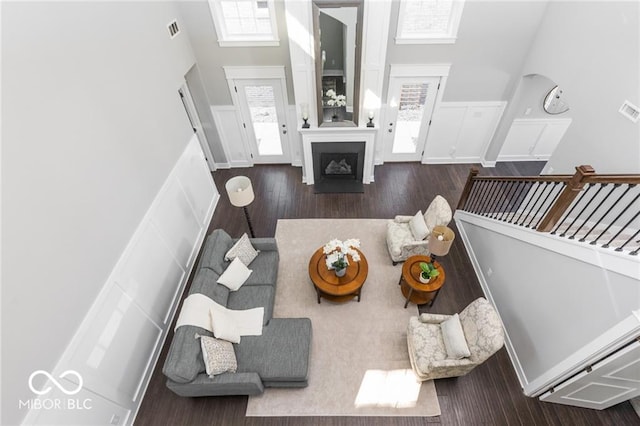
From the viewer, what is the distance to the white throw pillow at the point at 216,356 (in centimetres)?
323

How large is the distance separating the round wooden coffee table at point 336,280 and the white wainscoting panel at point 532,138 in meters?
4.94

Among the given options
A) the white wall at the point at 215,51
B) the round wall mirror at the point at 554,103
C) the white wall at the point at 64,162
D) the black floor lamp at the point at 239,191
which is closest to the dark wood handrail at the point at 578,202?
the round wall mirror at the point at 554,103

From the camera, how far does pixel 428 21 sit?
517 centimetres

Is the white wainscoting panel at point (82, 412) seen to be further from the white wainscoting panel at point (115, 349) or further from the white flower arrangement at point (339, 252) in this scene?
the white flower arrangement at point (339, 252)

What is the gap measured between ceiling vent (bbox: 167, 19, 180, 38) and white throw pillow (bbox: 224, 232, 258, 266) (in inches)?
135

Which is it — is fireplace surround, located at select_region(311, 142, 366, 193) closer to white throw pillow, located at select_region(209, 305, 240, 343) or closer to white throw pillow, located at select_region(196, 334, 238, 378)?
white throw pillow, located at select_region(209, 305, 240, 343)

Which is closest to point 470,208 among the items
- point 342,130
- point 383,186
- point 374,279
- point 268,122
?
point 383,186

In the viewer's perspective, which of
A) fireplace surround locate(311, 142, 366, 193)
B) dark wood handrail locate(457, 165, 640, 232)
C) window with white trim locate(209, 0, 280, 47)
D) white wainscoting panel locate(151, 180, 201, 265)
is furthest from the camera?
fireplace surround locate(311, 142, 366, 193)

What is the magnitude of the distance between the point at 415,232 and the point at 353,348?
2107mm


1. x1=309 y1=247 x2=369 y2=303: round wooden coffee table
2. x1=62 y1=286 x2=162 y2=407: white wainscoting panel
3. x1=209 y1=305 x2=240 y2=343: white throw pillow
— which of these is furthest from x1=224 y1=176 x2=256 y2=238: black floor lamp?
x1=62 y1=286 x2=162 y2=407: white wainscoting panel

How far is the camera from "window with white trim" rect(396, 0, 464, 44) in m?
5.00

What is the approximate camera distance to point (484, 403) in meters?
3.52

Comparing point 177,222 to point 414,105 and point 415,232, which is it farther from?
point 414,105

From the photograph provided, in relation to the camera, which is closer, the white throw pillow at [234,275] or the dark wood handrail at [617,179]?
the dark wood handrail at [617,179]
